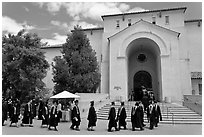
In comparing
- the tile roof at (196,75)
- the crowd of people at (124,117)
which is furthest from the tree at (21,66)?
the tile roof at (196,75)

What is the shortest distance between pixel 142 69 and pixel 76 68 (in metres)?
10.3

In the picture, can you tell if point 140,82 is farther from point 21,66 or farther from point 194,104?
point 21,66

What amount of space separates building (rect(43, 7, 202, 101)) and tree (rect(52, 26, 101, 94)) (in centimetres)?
349

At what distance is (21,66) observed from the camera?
21.0 meters

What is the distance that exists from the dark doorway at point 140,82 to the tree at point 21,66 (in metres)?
12.5

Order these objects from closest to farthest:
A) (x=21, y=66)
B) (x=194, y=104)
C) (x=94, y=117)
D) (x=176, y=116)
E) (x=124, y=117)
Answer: (x=94, y=117) → (x=124, y=117) → (x=176, y=116) → (x=194, y=104) → (x=21, y=66)

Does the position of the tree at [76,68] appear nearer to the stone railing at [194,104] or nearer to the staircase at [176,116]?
the staircase at [176,116]

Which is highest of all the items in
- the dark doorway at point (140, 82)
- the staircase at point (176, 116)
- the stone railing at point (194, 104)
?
the dark doorway at point (140, 82)

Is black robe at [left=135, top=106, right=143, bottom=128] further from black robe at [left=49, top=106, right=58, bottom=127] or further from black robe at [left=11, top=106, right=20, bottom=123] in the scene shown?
black robe at [left=11, top=106, right=20, bottom=123]

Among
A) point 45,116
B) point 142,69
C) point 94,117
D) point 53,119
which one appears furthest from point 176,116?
point 142,69

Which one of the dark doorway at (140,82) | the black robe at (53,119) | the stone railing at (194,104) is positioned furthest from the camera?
the dark doorway at (140,82)

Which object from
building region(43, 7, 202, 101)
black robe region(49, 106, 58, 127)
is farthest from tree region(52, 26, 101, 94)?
black robe region(49, 106, 58, 127)

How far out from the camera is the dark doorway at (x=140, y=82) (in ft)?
90.6

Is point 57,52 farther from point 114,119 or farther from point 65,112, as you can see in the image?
point 114,119
